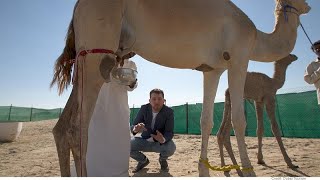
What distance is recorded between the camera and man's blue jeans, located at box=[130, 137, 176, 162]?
5554 mm

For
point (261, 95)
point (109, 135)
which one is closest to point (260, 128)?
point (261, 95)

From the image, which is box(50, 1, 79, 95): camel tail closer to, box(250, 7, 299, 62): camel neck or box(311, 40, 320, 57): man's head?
box(250, 7, 299, 62): camel neck

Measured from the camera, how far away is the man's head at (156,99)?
5851 millimetres

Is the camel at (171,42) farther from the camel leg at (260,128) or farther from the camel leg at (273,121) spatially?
the camel leg at (260,128)

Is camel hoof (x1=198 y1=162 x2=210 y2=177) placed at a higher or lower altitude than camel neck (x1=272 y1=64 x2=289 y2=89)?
lower

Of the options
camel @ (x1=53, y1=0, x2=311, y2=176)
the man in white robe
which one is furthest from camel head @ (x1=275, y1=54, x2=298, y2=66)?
the man in white robe

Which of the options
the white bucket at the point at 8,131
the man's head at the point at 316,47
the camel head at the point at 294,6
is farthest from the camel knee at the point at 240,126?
the white bucket at the point at 8,131

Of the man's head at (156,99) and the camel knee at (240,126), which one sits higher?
the man's head at (156,99)

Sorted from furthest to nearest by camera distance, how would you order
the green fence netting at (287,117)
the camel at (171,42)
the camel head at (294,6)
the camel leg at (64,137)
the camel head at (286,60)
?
the green fence netting at (287,117)
the camel head at (286,60)
the camel head at (294,6)
the camel at (171,42)
the camel leg at (64,137)

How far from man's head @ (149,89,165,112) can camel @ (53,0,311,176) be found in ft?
5.13

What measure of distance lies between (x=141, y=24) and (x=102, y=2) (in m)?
0.48

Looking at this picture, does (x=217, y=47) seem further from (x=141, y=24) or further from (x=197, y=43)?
(x=141, y=24)

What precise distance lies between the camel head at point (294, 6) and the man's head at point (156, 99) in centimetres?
271

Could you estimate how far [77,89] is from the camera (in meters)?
2.86
